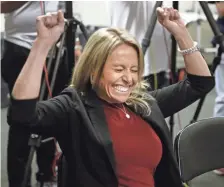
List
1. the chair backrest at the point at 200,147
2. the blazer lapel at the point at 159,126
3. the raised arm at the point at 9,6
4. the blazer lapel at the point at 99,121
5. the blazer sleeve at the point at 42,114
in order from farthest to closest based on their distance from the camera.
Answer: the raised arm at the point at 9,6, the chair backrest at the point at 200,147, the blazer lapel at the point at 159,126, the blazer lapel at the point at 99,121, the blazer sleeve at the point at 42,114

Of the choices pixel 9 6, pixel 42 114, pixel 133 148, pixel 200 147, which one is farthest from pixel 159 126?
pixel 9 6

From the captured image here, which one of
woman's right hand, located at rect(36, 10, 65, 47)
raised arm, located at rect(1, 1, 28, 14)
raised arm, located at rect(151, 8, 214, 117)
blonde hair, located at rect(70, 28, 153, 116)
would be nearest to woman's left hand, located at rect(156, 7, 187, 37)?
raised arm, located at rect(151, 8, 214, 117)

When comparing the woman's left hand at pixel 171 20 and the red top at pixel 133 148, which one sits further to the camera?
the woman's left hand at pixel 171 20

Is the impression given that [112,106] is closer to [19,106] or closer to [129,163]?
[129,163]

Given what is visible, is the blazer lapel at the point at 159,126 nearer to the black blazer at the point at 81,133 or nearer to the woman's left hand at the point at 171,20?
the black blazer at the point at 81,133

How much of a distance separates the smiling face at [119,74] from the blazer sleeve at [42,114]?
0.38 feet

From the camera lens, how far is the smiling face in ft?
3.78

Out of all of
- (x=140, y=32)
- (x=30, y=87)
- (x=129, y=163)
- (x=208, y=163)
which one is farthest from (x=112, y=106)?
(x=140, y=32)

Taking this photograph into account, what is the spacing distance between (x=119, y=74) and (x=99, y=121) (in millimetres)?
150

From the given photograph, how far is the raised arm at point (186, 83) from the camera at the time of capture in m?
1.30

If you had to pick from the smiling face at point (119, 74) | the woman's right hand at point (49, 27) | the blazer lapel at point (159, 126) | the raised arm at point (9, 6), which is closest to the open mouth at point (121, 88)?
the smiling face at point (119, 74)

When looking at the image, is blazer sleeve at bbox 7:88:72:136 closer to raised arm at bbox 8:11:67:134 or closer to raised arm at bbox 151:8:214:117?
raised arm at bbox 8:11:67:134

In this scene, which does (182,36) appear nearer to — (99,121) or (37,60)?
(99,121)

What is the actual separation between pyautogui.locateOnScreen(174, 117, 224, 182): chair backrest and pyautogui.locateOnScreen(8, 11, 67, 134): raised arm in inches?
19.6
